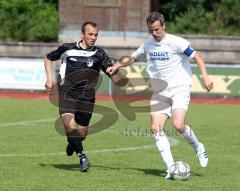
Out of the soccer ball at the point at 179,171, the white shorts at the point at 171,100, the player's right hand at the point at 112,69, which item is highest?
the player's right hand at the point at 112,69

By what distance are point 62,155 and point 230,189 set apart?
13.0 ft

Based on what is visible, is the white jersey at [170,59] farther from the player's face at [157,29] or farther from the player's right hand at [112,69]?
the player's right hand at [112,69]

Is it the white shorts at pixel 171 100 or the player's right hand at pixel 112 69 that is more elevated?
the player's right hand at pixel 112 69

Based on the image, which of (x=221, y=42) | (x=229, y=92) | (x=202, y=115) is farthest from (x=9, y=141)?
(x=221, y=42)

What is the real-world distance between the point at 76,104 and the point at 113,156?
1884mm

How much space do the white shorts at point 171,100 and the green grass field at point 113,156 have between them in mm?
876

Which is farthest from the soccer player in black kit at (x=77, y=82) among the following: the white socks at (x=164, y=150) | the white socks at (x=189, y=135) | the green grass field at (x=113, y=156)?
the white socks at (x=189, y=135)

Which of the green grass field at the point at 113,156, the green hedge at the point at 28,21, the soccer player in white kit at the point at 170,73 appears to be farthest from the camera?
the green hedge at the point at 28,21

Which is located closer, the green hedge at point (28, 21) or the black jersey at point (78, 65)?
the black jersey at point (78, 65)

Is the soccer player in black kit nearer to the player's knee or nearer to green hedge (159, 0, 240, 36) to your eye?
the player's knee

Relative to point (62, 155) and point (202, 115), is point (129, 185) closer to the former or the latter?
point (62, 155)

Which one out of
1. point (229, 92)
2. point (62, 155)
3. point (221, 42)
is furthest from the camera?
point (221, 42)

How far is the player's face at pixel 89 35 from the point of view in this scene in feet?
34.8

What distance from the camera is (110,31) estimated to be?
35375mm
